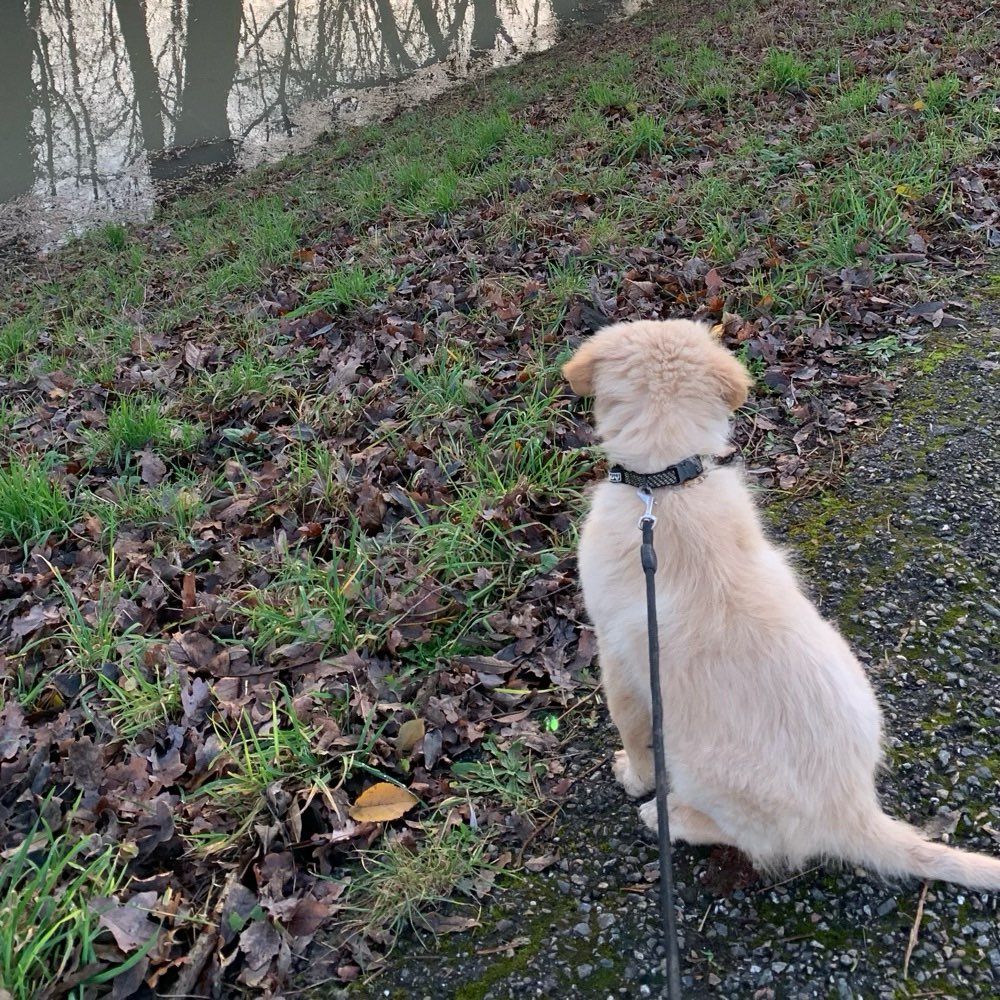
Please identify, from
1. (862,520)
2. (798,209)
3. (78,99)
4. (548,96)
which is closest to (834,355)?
(862,520)

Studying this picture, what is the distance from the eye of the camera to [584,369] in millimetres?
2305

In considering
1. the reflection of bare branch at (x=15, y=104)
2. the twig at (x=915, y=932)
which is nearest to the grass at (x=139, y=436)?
the twig at (x=915, y=932)

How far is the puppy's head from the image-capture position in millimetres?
Result: 2182

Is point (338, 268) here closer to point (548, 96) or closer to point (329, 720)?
point (329, 720)

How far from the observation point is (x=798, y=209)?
5.42 m

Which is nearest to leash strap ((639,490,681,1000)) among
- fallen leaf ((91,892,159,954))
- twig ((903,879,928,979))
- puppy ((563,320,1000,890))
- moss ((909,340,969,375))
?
puppy ((563,320,1000,890))

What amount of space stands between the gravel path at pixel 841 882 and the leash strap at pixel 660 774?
0.28m

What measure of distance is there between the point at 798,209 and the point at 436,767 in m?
4.73

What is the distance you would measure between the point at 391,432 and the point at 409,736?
6.35 feet

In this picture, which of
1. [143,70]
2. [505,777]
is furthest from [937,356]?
[143,70]

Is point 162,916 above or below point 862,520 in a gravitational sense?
below

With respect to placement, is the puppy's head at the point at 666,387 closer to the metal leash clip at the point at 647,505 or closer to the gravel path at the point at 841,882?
the metal leash clip at the point at 647,505

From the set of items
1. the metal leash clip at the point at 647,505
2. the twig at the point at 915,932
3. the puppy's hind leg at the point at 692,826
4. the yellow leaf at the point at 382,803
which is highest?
the metal leash clip at the point at 647,505

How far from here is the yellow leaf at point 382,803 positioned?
242cm
